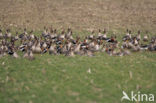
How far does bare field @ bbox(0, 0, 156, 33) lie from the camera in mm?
35188

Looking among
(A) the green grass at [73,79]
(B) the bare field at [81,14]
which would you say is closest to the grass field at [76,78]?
(A) the green grass at [73,79]

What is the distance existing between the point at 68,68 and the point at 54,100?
4.52 m

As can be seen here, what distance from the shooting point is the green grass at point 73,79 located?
39.4ft

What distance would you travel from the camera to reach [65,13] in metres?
41.1

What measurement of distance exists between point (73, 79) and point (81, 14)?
2802 centimetres

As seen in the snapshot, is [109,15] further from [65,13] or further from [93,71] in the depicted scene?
[93,71]

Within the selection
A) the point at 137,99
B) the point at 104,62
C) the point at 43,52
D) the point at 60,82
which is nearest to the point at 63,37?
the point at 43,52

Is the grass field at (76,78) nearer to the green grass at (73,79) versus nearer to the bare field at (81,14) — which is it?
the green grass at (73,79)

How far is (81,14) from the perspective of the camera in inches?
1597

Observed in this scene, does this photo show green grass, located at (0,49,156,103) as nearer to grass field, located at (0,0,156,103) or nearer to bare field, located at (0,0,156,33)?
grass field, located at (0,0,156,103)

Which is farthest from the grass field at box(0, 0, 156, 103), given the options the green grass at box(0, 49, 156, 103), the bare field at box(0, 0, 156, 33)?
the bare field at box(0, 0, 156, 33)

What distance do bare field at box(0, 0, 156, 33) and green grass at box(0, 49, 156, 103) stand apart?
16685mm

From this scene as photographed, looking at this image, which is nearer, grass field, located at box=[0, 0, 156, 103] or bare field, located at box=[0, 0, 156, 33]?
grass field, located at box=[0, 0, 156, 103]

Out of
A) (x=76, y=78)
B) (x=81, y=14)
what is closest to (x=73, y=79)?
(x=76, y=78)
